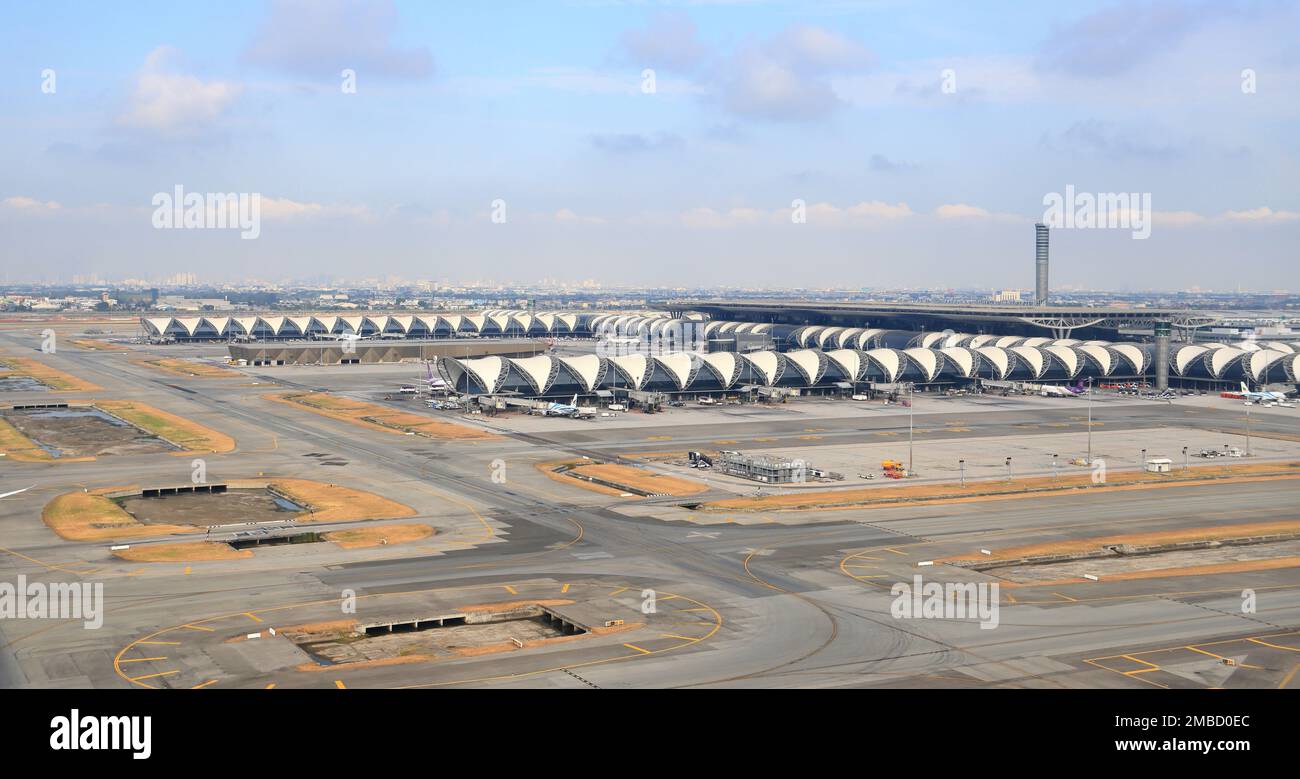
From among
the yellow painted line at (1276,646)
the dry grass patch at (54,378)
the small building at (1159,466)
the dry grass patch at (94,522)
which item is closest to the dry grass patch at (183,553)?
the dry grass patch at (94,522)

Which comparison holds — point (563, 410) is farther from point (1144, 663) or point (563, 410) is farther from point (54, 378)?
point (1144, 663)

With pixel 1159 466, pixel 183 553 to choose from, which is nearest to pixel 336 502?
pixel 183 553

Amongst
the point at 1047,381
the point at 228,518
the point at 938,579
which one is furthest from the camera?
the point at 1047,381

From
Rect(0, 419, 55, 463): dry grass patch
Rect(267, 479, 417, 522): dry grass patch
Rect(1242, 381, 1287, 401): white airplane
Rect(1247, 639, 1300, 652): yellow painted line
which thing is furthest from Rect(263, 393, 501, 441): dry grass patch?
Rect(1242, 381, 1287, 401): white airplane

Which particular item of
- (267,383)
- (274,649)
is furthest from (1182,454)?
(267,383)

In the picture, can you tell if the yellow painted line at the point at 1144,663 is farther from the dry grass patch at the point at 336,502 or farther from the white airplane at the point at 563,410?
the white airplane at the point at 563,410

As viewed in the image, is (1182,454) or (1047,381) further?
(1047,381)
